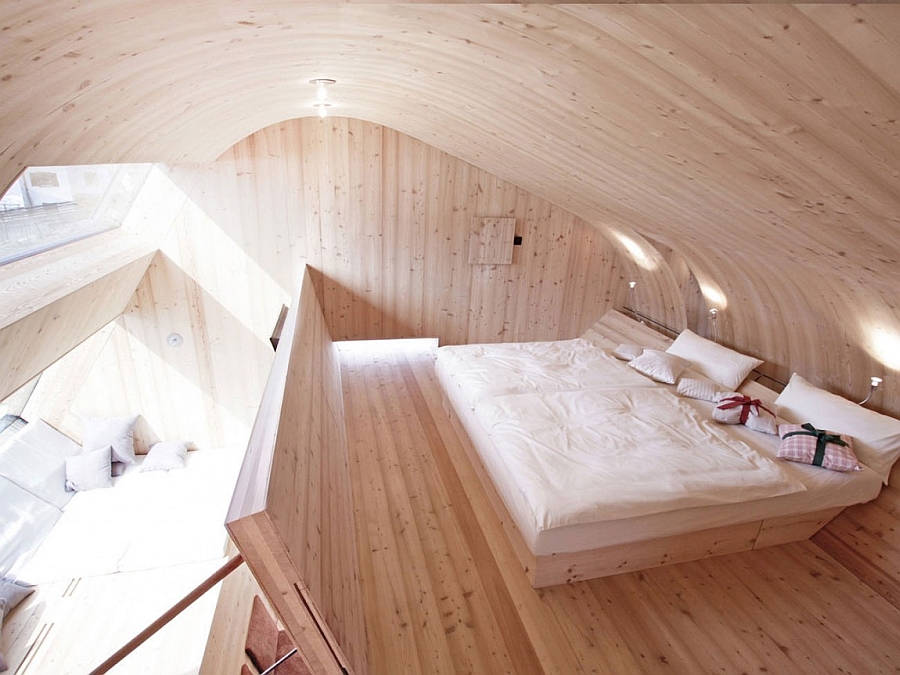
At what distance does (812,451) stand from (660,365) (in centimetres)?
127

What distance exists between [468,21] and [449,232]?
341 cm

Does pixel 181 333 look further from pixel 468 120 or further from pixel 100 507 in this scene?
pixel 468 120

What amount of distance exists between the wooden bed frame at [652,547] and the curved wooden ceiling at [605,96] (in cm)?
96

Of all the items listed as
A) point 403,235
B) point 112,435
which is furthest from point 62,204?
point 112,435

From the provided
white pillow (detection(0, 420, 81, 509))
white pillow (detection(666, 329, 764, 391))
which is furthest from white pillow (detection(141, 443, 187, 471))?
white pillow (detection(666, 329, 764, 391))

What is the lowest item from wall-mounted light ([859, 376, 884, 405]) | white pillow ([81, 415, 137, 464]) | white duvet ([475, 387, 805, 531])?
white pillow ([81, 415, 137, 464])

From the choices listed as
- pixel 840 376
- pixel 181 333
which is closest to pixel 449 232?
pixel 181 333

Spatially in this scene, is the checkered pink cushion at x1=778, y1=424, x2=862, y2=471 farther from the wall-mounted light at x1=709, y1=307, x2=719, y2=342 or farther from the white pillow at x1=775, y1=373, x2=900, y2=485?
the wall-mounted light at x1=709, y1=307, x2=719, y2=342

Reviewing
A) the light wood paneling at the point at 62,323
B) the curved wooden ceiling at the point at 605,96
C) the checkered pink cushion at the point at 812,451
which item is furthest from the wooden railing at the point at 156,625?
the checkered pink cushion at the point at 812,451

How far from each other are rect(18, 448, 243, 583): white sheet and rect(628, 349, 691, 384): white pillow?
13.2ft

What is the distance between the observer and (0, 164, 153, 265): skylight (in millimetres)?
2604

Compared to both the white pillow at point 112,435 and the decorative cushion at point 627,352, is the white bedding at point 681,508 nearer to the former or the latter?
the decorative cushion at point 627,352

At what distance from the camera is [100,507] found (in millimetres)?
4605

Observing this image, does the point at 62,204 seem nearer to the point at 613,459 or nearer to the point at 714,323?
the point at 613,459
